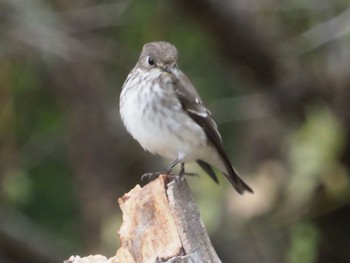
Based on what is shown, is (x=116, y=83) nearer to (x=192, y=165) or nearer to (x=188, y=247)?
(x=192, y=165)

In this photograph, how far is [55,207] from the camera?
394 inches

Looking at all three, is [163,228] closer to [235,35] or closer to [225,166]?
[225,166]

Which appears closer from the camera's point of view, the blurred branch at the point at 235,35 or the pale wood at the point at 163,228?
the pale wood at the point at 163,228

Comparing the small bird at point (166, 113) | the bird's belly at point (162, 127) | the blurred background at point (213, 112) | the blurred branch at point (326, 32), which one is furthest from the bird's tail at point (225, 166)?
the blurred branch at point (326, 32)

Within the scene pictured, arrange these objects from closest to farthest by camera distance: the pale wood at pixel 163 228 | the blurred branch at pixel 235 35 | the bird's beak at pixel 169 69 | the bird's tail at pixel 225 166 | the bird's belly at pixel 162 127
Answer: the pale wood at pixel 163 228, the bird's belly at pixel 162 127, the bird's beak at pixel 169 69, the bird's tail at pixel 225 166, the blurred branch at pixel 235 35

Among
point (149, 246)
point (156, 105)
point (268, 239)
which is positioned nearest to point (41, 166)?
point (268, 239)

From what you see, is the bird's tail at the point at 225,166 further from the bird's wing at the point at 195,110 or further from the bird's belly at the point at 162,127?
the bird's belly at the point at 162,127

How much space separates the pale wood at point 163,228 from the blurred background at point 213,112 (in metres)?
2.82

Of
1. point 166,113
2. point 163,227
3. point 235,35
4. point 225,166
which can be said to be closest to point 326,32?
point 235,35

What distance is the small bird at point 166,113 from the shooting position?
5.84m

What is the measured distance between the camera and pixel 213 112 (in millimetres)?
8719

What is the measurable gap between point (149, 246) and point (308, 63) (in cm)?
455

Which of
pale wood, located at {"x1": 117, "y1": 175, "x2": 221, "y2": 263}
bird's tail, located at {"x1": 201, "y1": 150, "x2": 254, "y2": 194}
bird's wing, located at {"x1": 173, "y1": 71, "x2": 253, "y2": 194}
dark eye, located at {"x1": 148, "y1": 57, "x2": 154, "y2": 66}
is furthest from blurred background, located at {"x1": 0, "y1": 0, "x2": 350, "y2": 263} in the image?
pale wood, located at {"x1": 117, "y1": 175, "x2": 221, "y2": 263}

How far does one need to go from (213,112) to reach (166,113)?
2817mm
